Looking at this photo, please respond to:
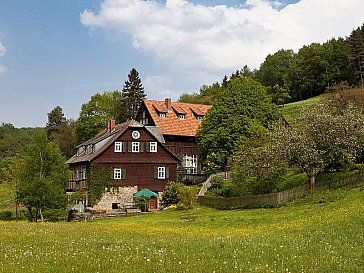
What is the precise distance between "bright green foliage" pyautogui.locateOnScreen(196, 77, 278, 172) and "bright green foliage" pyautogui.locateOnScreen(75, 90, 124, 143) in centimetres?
3664

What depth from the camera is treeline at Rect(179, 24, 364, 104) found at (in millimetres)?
115938

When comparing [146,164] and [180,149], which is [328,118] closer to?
[146,164]

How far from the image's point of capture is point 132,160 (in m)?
64.8

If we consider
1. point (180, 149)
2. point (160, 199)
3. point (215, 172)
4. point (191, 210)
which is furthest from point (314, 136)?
point (180, 149)

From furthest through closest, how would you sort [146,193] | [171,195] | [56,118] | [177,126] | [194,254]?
[56,118], [177,126], [146,193], [171,195], [194,254]

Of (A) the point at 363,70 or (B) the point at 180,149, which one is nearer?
(B) the point at 180,149

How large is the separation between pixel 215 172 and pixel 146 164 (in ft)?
32.5

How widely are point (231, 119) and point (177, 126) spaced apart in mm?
16861

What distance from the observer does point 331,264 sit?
1272 centimetres

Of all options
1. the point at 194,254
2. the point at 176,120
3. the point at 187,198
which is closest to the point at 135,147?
the point at 187,198

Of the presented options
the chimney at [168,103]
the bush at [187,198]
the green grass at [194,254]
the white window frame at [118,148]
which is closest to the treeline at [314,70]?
the chimney at [168,103]

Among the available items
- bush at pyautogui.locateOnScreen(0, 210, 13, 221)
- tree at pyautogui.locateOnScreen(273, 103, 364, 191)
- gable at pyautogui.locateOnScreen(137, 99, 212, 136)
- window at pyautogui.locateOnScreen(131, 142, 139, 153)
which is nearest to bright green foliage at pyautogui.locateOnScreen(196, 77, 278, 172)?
window at pyautogui.locateOnScreen(131, 142, 139, 153)

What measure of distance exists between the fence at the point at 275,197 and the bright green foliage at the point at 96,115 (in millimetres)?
52394

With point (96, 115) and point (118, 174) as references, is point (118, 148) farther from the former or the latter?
point (96, 115)
